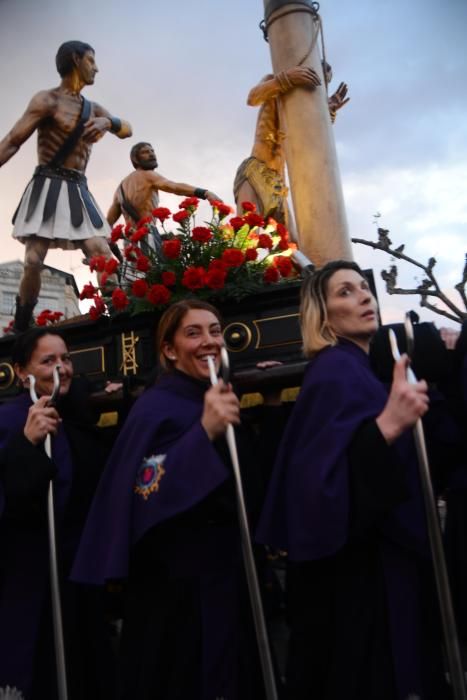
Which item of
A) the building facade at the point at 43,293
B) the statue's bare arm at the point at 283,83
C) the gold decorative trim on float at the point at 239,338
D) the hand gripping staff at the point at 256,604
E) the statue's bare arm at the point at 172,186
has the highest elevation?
the building facade at the point at 43,293

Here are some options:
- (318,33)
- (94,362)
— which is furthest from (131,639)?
(318,33)

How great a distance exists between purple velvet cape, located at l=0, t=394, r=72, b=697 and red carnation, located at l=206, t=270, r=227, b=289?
2058mm

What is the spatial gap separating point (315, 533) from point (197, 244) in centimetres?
332

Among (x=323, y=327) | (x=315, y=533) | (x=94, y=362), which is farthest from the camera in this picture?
(x=94, y=362)

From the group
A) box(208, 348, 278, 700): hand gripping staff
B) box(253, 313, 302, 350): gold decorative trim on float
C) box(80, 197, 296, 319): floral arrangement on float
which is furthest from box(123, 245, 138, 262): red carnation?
box(208, 348, 278, 700): hand gripping staff

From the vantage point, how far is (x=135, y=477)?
6.89 feet

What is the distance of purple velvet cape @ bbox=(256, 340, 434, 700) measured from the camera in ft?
5.81

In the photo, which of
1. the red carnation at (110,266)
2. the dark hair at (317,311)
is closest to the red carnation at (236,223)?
the red carnation at (110,266)

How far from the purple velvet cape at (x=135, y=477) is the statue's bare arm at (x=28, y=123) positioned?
184 inches

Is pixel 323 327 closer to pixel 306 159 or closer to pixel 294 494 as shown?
pixel 294 494

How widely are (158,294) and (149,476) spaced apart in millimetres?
2589

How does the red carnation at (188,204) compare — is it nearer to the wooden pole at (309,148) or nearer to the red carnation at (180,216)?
the red carnation at (180,216)

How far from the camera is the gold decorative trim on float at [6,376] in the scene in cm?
553

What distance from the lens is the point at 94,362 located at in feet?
17.3
